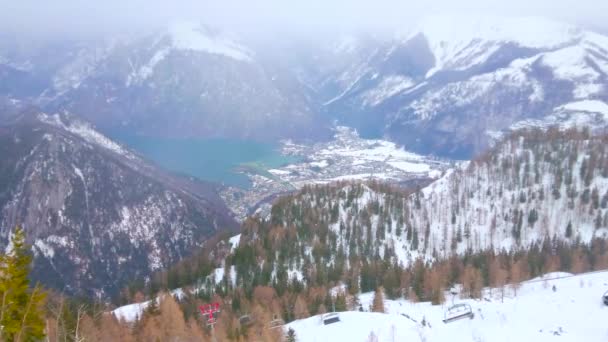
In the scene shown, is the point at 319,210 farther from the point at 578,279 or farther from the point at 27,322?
the point at 27,322

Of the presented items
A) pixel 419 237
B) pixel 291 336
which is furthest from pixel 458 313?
pixel 419 237

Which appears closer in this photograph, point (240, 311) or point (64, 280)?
point (240, 311)

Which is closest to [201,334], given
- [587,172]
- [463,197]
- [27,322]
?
[27,322]

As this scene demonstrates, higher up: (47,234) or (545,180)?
(47,234)

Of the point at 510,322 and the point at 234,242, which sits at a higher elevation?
the point at 234,242

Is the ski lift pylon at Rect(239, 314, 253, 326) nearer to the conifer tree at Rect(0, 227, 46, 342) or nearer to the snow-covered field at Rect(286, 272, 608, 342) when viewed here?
the snow-covered field at Rect(286, 272, 608, 342)

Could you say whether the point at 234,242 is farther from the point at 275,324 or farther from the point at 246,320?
the point at 275,324
